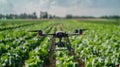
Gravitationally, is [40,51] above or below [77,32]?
below

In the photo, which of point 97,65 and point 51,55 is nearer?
point 97,65

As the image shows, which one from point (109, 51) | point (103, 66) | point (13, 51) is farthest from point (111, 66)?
point (13, 51)

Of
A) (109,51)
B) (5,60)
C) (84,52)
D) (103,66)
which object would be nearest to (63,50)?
(84,52)

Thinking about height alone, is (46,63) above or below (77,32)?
below

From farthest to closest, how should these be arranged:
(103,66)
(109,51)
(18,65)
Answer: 1. (109,51)
2. (18,65)
3. (103,66)

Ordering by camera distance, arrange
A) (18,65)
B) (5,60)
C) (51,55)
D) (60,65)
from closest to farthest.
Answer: (60,65)
(5,60)
(18,65)
(51,55)

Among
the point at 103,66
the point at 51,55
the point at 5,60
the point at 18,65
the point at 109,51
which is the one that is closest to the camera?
the point at 103,66

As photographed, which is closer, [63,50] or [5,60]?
[5,60]

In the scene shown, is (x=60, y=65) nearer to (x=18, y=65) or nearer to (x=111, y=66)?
(x=111, y=66)

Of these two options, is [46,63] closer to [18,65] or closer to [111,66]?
[18,65]
